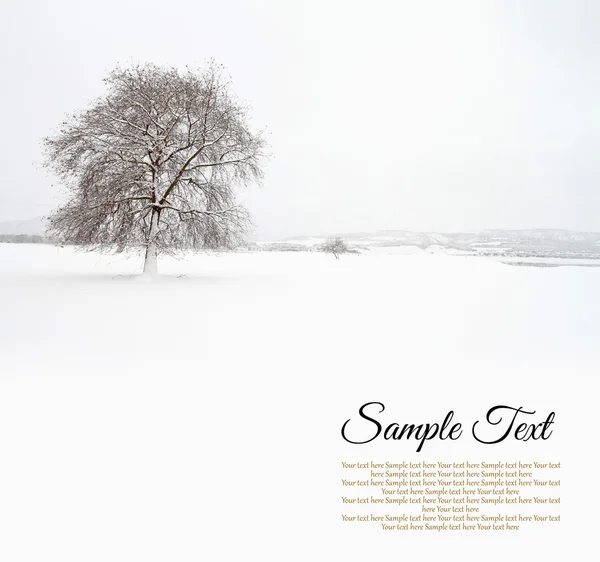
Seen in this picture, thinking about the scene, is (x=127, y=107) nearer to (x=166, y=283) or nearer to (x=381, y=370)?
(x=166, y=283)

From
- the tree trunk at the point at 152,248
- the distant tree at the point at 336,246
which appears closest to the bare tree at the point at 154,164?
the tree trunk at the point at 152,248

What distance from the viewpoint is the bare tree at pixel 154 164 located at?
13.9 m

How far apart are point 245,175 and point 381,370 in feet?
37.4

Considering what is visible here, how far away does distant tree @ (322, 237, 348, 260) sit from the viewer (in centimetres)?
3862

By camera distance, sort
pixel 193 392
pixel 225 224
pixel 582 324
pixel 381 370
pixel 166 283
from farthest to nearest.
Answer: pixel 225 224
pixel 166 283
pixel 582 324
pixel 381 370
pixel 193 392

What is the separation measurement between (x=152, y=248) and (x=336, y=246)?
84.8 feet

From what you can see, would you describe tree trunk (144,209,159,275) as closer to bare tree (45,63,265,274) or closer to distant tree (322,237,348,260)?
bare tree (45,63,265,274)

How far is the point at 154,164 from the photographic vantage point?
14.4 meters

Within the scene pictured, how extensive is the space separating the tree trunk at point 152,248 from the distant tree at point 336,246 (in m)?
24.3

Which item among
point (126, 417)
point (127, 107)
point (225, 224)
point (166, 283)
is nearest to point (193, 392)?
point (126, 417)

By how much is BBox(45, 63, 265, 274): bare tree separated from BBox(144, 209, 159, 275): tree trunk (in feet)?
0.10

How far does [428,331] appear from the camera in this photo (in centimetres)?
723

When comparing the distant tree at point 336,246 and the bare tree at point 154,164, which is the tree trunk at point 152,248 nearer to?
the bare tree at point 154,164

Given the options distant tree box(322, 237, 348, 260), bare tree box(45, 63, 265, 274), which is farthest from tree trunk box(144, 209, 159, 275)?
distant tree box(322, 237, 348, 260)
